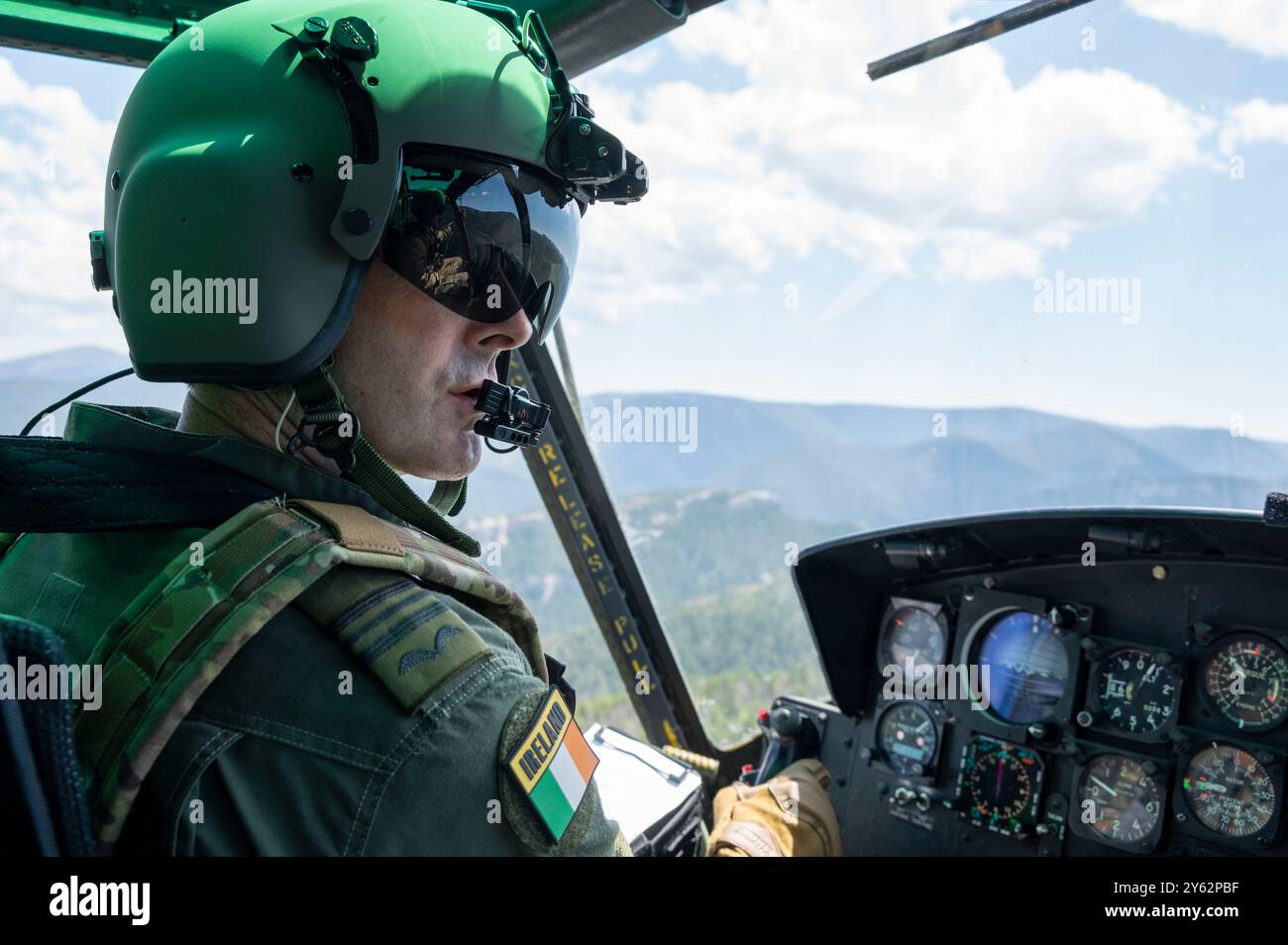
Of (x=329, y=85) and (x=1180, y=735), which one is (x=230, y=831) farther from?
(x=1180, y=735)

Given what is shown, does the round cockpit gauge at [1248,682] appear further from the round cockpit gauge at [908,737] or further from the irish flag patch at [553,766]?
the irish flag patch at [553,766]

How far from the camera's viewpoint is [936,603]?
274 centimetres

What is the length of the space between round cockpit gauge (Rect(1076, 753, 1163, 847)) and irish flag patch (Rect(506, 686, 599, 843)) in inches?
76.4

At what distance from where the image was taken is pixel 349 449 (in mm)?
993

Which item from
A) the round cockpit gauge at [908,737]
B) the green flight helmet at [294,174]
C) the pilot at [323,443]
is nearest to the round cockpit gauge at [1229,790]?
the round cockpit gauge at [908,737]

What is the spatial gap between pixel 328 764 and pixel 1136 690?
2.19 metres

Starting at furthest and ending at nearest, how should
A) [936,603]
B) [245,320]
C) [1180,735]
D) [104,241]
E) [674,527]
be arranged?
[674,527], [936,603], [1180,735], [104,241], [245,320]

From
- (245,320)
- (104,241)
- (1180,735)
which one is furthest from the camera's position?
(1180,735)

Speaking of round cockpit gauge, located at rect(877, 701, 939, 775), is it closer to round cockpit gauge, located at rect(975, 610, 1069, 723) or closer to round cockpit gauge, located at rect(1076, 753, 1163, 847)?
round cockpit gauge, located at rect(975, 610, 1069, 723)

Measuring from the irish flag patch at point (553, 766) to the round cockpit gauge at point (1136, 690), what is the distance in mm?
1929

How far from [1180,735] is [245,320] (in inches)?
87.2

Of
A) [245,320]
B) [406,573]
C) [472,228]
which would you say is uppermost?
[472,228]

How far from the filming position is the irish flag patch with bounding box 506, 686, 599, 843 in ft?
2.50
